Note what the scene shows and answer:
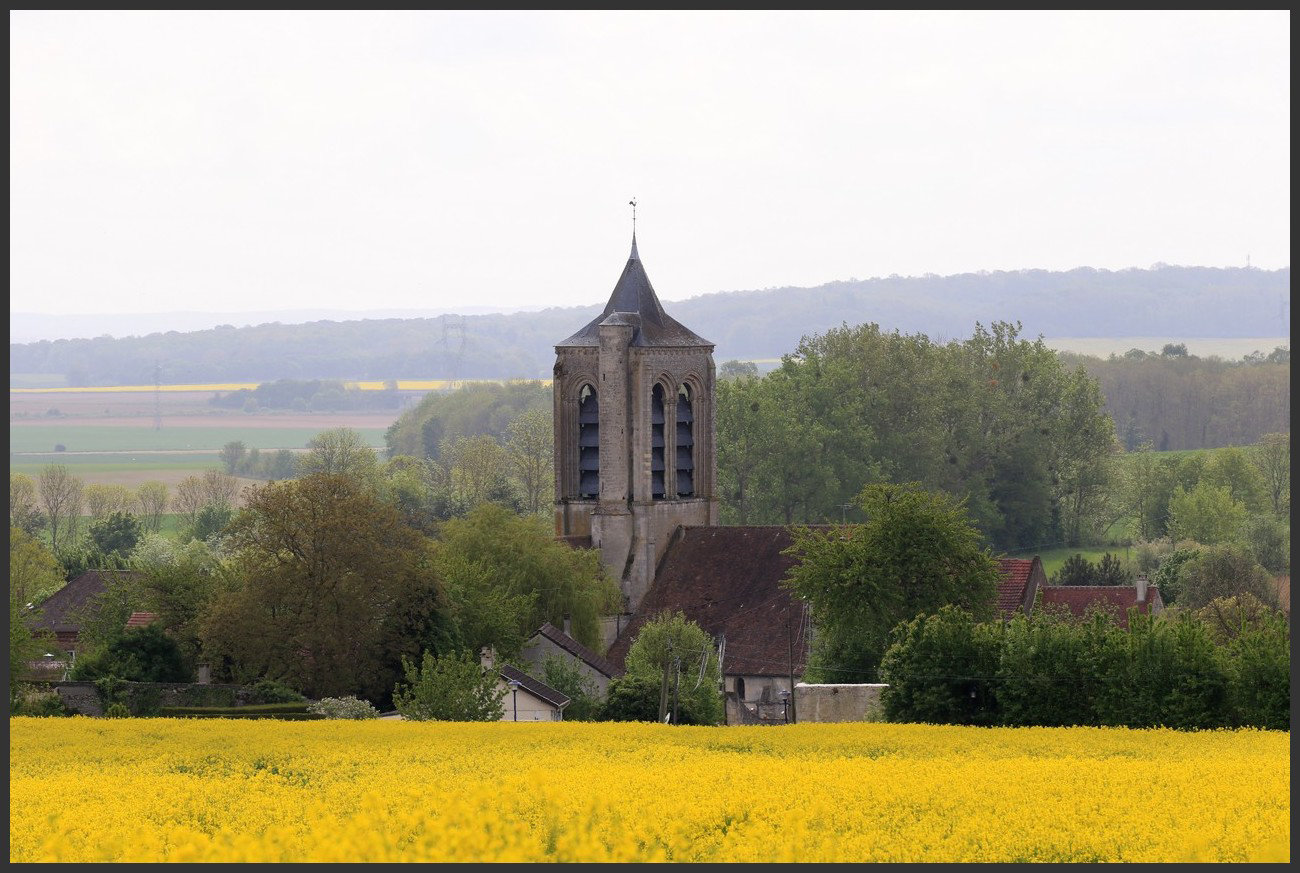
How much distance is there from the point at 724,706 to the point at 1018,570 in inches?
387

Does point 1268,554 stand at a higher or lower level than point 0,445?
lower

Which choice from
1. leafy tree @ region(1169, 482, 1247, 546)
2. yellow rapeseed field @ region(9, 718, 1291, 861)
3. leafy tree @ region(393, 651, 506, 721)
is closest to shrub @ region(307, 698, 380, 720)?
leafy tree @ region(393, 651, 506, 721)

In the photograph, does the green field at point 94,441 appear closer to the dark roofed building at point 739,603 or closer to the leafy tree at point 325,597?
the dark roofed building at point 739,603

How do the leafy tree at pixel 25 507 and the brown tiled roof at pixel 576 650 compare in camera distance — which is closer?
the brown tiled roof at pixel 576 650

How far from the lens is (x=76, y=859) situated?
16938 mm

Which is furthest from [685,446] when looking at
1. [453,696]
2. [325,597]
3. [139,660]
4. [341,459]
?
[341,459]

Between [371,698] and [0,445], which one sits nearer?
[0,445]

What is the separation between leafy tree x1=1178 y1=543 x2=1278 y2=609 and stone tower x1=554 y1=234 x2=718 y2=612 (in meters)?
19.6

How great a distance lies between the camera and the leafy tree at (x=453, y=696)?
40.4 m

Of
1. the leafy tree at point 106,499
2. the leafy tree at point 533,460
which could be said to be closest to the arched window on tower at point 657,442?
the leafy tree at point 533,460

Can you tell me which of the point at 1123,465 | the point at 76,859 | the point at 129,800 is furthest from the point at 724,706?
the point at 1123,465

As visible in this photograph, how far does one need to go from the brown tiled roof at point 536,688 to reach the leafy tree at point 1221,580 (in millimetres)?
31986

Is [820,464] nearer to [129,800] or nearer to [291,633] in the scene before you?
[291,633]

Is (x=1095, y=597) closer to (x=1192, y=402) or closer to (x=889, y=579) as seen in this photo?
(x=889, y=579)
